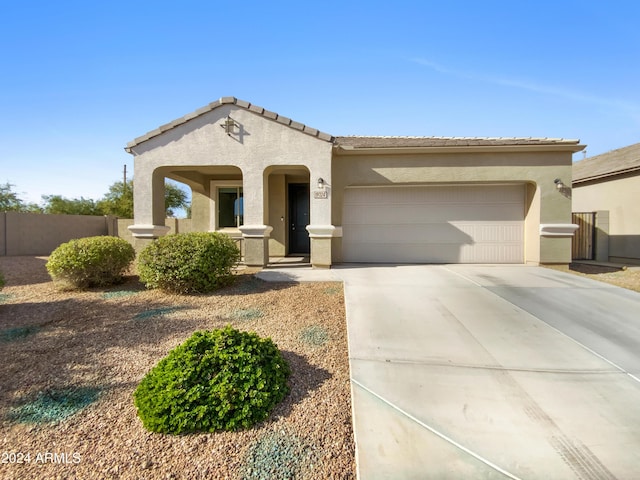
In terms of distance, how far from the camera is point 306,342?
13.9 feet

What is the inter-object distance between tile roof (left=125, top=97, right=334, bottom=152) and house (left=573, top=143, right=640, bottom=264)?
1197cm

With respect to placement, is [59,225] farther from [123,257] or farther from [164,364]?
[164,364]

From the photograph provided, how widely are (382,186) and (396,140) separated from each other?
213 centimetres

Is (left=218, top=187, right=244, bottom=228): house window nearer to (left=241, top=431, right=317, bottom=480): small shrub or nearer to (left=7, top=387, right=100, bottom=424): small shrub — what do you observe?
(left=7, top=387, right=100, bottom=424): small shrub

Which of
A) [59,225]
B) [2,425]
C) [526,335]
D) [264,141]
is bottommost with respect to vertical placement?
[2,425]

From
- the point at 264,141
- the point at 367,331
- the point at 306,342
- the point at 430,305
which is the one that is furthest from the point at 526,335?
the point at 264,141

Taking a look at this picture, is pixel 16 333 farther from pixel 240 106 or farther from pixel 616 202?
pixel 616 202

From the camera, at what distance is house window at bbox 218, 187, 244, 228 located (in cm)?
1274

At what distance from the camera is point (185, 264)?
6.46m

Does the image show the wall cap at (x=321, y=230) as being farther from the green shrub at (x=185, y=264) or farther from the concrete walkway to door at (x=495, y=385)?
the concrete walkway to door at (x=495, y=385)

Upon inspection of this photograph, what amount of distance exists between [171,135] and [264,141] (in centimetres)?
264

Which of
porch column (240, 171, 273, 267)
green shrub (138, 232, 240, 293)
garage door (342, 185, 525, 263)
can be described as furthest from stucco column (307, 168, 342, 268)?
green shrub (138, 232, 240, 293)

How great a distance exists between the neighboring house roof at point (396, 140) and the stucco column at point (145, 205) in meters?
0.93

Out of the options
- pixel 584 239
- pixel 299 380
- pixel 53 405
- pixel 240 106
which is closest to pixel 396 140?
pixel 240 106
